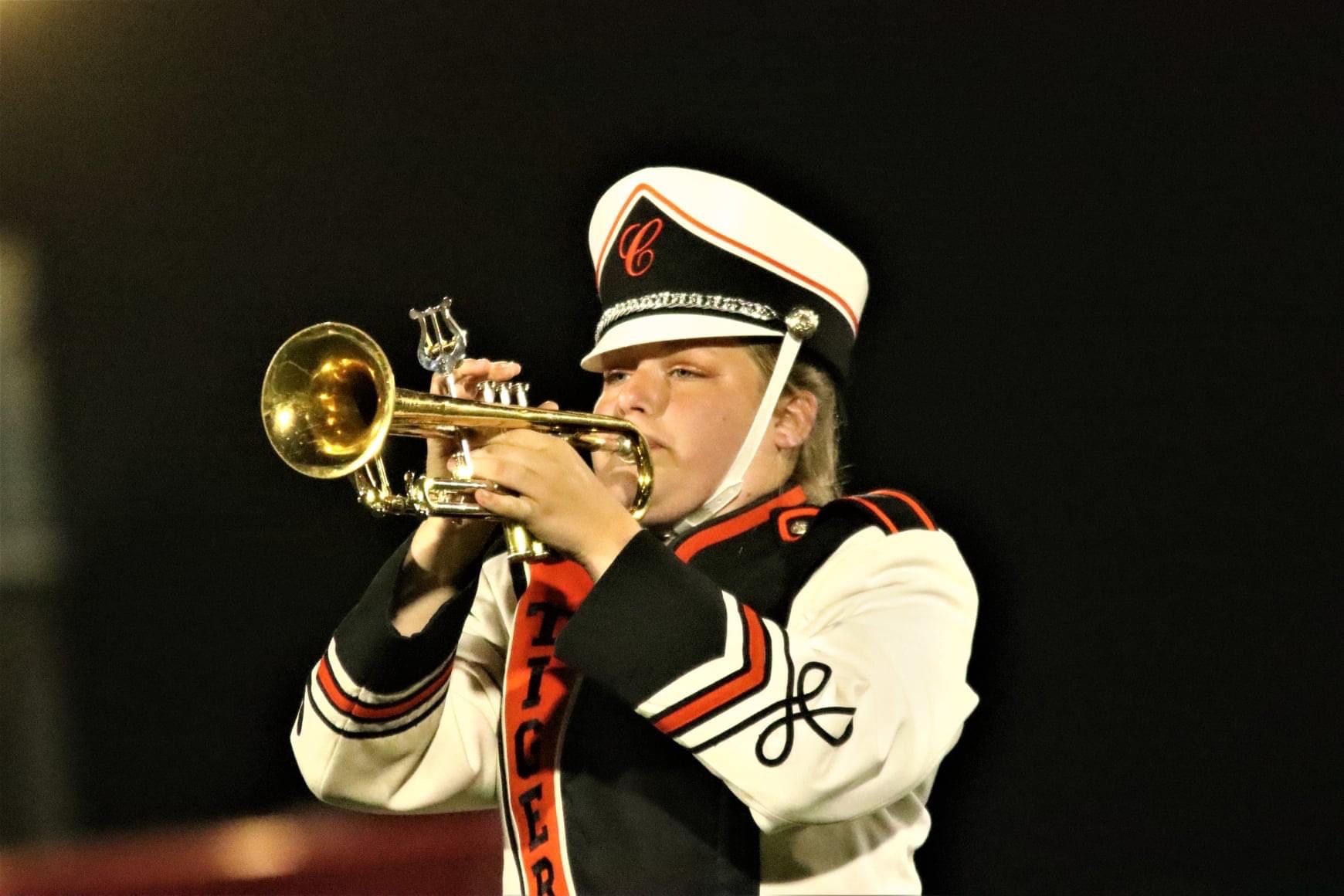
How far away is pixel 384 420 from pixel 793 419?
567mm

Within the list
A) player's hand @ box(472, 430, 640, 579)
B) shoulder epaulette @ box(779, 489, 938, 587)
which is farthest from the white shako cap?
player's hand @ box(472, 430, 640, 579)

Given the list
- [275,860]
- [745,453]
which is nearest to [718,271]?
[745,453]

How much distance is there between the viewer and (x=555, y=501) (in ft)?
5.16

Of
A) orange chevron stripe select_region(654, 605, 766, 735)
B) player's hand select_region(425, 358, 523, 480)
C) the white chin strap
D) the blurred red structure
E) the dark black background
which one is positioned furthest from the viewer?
the blurred red structure

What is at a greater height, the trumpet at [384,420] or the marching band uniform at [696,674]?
the trumpet at [384,420]

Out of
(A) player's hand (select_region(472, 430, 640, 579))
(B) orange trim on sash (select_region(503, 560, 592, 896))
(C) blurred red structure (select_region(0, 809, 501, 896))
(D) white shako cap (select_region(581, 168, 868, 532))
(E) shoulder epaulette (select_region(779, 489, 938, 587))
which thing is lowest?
(C) blurred red structure (select_region(0, 809, 501, 896))

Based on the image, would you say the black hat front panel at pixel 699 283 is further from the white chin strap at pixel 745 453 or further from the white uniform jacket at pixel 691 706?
the white uniform jacket at pixel 691 706

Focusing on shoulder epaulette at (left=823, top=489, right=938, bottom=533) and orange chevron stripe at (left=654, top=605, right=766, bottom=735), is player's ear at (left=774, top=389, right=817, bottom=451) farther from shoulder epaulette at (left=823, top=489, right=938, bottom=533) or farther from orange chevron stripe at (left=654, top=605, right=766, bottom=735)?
orange chevron stripe at (left=654, top=605, right=766, bottom=735)

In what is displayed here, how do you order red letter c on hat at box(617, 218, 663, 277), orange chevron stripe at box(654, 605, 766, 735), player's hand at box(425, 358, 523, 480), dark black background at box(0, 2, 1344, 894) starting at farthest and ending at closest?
dark black background at box(0, 2, 1344, 894) → red letter c on hat at box(617, 218, 663, 277) → player's hand at box(425, 358, 523, 480) → orange chevron stripe at box(654, 605, 766, 735)

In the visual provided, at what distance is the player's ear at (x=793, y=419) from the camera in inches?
76.7

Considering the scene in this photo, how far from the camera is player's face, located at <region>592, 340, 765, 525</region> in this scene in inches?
71.6

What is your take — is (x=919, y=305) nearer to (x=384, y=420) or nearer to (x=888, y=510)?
(x=888, y=510)

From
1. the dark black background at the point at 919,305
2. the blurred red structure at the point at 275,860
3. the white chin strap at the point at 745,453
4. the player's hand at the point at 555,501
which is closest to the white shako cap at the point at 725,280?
the white chin strap at the point at 745,453

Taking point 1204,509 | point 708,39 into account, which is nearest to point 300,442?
point 708,39
